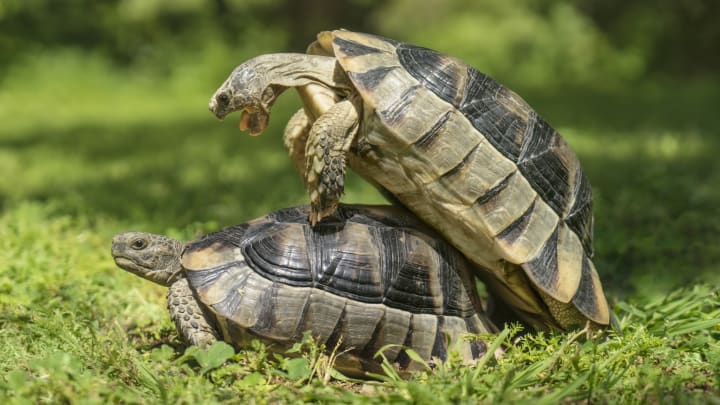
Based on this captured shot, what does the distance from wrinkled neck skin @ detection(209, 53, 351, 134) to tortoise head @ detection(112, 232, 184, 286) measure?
0.66 m

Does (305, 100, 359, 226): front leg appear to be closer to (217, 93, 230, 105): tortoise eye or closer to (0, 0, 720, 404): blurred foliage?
(217, 93, 230, 105): tortoise eye

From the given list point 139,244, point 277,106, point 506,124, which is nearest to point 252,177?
point 139,244

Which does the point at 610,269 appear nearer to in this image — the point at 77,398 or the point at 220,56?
the point at 77,398

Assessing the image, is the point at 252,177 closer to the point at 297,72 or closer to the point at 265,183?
the point at 265,183

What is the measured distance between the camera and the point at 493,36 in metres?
18.7

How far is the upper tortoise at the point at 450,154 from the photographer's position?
3014mm

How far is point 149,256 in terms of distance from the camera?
319 cm

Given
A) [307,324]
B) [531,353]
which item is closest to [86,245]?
[307,324]

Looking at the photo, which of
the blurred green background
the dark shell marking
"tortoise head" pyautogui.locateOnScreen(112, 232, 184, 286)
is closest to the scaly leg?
the dark shell marking

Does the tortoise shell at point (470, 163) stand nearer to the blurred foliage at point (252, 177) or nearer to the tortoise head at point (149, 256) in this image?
the blurred foliage at point (252, 177)

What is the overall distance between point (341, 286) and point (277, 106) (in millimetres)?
12083

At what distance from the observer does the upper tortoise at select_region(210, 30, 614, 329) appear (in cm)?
301

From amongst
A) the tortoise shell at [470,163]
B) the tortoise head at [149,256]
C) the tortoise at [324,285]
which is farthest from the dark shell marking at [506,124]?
the tortoise head at [149,256]

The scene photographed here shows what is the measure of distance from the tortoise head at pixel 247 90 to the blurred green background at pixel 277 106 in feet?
4.49
